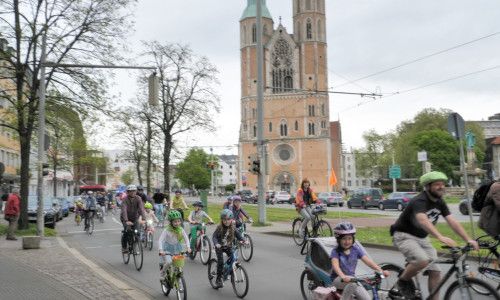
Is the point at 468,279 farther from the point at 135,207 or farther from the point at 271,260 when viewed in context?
the point at 135,207

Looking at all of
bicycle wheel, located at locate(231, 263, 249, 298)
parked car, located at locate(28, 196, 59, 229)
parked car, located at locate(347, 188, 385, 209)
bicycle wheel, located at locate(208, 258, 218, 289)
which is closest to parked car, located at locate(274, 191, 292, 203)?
parked car, located at locate(347, 188, 385, 209)

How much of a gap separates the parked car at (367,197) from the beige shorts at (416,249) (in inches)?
1352

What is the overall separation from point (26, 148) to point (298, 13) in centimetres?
7429

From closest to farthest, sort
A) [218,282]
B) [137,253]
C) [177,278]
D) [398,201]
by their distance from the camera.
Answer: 1. [177,278]
2. [218,282]
3. [137,253]
4. [398,201]

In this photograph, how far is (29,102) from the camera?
17.5m

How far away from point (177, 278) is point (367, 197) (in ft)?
111

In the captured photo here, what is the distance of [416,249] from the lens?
511 cm

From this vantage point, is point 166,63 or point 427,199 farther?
point 166,63

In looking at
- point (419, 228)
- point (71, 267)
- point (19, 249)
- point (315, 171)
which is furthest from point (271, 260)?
point (315, 171)

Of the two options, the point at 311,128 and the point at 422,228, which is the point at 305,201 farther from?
the point at 311,128

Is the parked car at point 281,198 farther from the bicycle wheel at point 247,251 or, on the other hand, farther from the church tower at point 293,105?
the bicycle wheel at point 247,251

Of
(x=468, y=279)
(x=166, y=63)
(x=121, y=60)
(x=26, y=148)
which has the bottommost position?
(x=468, y=279)

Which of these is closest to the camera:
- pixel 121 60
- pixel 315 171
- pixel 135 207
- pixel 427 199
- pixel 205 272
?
pixel 427 199

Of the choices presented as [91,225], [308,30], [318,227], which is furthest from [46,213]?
[308,30]
